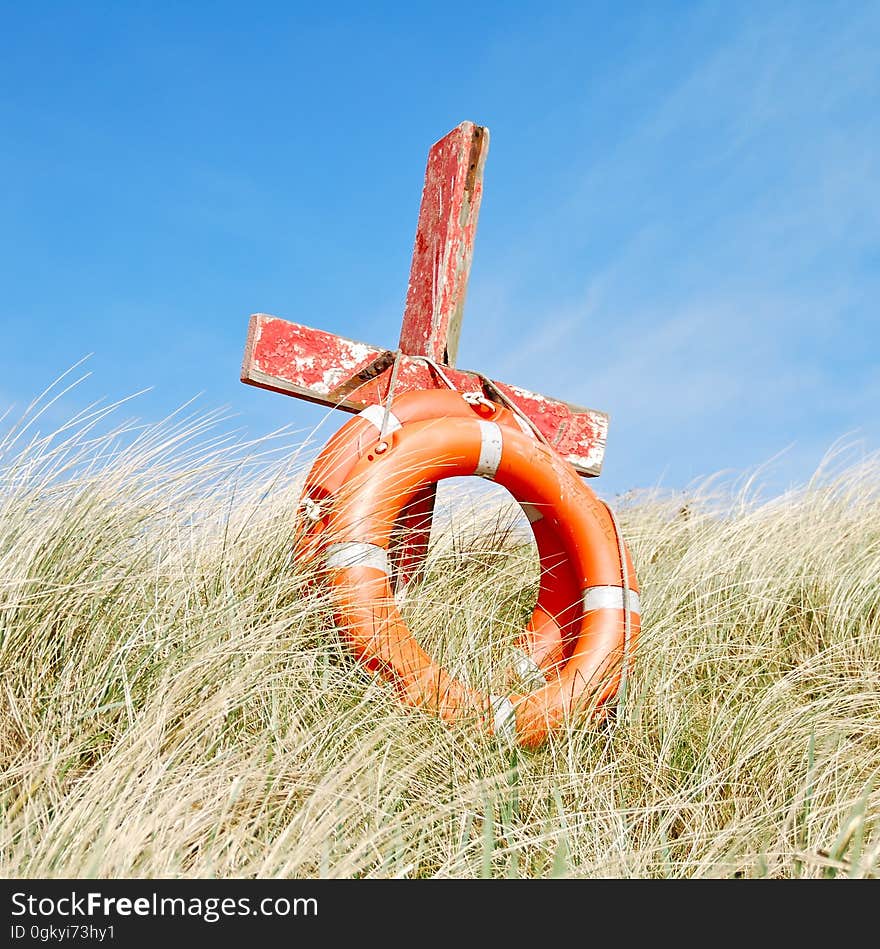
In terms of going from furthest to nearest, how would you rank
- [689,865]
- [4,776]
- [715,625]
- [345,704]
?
[715,625], [345,704], [689,865], [4,776]

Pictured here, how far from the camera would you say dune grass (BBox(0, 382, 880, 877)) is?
1742 millimetres

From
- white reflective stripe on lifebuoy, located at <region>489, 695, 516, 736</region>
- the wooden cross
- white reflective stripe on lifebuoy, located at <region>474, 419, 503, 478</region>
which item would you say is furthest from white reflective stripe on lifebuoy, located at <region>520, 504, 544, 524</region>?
white reflective stripe on lifebuoy, located at <region>489, 695, 516, 736</region>

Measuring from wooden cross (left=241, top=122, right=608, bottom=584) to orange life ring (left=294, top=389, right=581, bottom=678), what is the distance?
0.20 meters

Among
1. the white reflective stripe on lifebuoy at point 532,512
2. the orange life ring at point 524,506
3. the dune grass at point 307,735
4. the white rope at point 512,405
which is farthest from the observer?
the white rope at point 512,405

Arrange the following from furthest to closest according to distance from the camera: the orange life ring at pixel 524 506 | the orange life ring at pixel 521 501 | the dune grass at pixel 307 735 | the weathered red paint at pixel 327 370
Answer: the weathered red paint at pixel 327 370 < the orange life ring at pixel 524 506 < the orange life ring at pixel 521 501 < the dune grass at pixel 307 735

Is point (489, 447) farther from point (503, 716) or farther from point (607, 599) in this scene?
point (503, 716)

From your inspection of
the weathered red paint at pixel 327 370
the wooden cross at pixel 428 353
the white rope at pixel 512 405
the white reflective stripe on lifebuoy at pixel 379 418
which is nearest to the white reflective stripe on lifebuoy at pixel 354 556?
the wooden cross at pixel 428 353

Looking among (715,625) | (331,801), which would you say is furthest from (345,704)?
(715,625)

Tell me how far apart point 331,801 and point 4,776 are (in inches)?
26.7

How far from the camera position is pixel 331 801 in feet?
6.04

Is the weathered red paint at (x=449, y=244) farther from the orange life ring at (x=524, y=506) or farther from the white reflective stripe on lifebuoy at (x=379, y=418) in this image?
the white reflective stripe on lifebuoy at (x=379, y=418)

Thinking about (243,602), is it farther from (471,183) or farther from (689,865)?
(471,183)

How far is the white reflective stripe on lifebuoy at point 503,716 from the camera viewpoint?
7.40 ft

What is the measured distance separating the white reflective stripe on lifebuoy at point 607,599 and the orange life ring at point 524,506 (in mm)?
58
